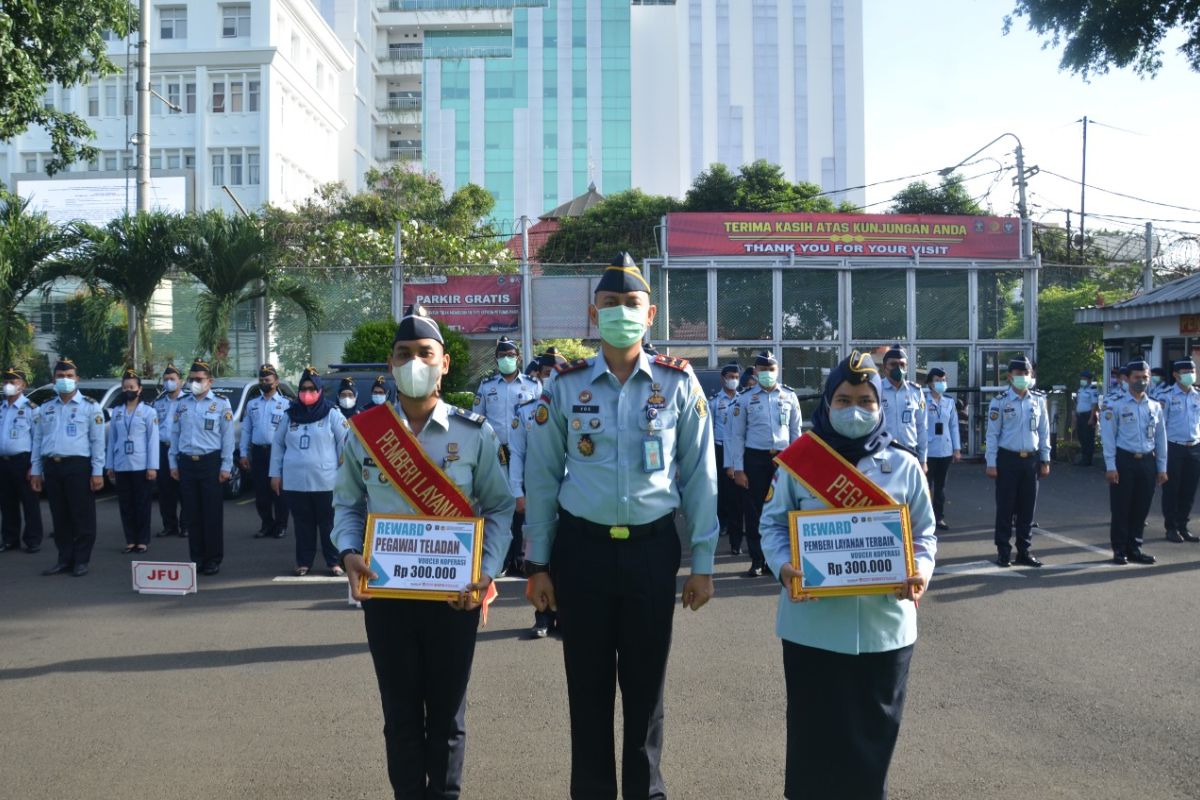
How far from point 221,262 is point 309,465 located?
11.2 metres

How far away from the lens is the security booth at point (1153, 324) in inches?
792

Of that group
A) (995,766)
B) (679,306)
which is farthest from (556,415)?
(679,306)

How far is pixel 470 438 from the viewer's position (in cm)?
420

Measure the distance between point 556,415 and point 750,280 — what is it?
62.1 ft

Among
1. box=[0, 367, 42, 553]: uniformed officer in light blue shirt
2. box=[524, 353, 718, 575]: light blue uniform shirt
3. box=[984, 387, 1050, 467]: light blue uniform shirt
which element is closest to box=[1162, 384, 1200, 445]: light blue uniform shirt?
box=[984, 387, 1050, 467]: light blue uniform shirt

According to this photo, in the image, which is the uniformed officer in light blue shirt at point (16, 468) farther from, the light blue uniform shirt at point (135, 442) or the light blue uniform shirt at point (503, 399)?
the light blue uniform shirt at point (503, 399)

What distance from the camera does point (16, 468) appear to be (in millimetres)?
11500

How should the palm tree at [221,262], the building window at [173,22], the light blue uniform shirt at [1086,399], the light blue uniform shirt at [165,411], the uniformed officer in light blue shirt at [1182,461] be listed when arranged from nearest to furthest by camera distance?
1. the light blue uniform shirt at [165,411]
2. the uniformed officer in light blue shirt at [1182,461]
3. the palm tree at [221,262]
4. the light blue uniform shirt at [1086,399]
5. the building window at [173,22]

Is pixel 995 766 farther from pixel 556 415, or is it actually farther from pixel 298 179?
pixel 298 179

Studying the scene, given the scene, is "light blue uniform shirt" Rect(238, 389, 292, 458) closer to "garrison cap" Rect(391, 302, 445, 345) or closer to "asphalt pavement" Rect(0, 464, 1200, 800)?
"asphalt pavement" Rect(0, 464, 1200, 800)

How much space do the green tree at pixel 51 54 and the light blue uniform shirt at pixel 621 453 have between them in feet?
34.0

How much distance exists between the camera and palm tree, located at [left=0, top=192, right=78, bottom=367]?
18.4 m

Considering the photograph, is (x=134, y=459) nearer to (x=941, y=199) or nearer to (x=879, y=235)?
(x=879, y=235)

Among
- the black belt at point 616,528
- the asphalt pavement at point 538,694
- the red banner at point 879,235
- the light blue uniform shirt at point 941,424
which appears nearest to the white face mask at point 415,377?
the black belt at point 616,528
